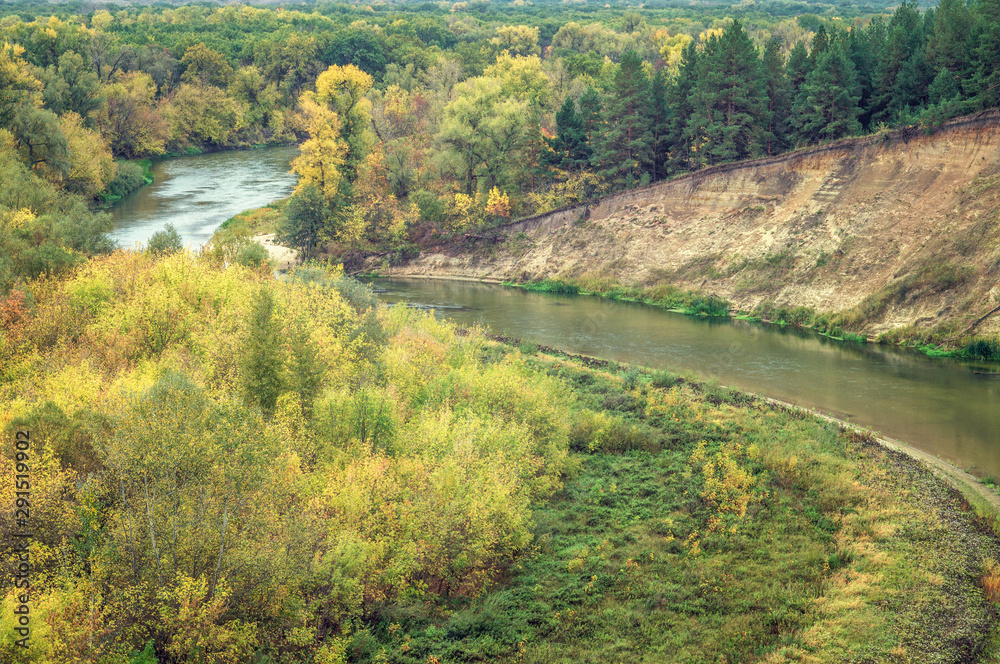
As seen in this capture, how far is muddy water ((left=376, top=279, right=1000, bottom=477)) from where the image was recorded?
3953 centimetres

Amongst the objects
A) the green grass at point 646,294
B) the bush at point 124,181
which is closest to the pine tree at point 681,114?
the green grass at point 646,294

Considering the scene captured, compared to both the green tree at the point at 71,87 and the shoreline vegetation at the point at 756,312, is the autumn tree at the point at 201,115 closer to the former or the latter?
the green tree at the point at 71,87

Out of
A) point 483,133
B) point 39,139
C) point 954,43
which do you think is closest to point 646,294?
point 483,133

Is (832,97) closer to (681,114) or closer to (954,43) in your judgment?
(954,43)

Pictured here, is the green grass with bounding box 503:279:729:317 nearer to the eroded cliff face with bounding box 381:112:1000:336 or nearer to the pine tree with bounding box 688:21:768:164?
the eroded cliff face with bounding box 381:112:1000:336

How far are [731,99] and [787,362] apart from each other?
2637 cm

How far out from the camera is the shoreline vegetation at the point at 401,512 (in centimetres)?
2055

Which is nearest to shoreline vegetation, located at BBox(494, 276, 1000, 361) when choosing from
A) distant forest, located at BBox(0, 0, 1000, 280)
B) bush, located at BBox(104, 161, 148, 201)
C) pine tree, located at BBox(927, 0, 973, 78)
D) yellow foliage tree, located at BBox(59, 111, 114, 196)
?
distant forest, located at BBox(0, 0, 1000, 280)

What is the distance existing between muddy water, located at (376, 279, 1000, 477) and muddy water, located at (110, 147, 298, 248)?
2359cm

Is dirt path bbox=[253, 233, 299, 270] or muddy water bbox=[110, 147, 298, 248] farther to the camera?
muddy water bbox=[110, 147, 298, 248]

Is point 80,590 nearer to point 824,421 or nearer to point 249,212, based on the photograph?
point 824,421

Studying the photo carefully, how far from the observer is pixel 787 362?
50.4 metres

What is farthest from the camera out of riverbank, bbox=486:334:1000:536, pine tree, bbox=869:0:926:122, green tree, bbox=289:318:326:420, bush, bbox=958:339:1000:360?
pine tree, bbox=869:0:926:122

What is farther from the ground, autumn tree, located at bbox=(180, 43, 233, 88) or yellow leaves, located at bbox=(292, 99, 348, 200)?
autumn tree, located at bbox=(180, 43, 233, 88)
